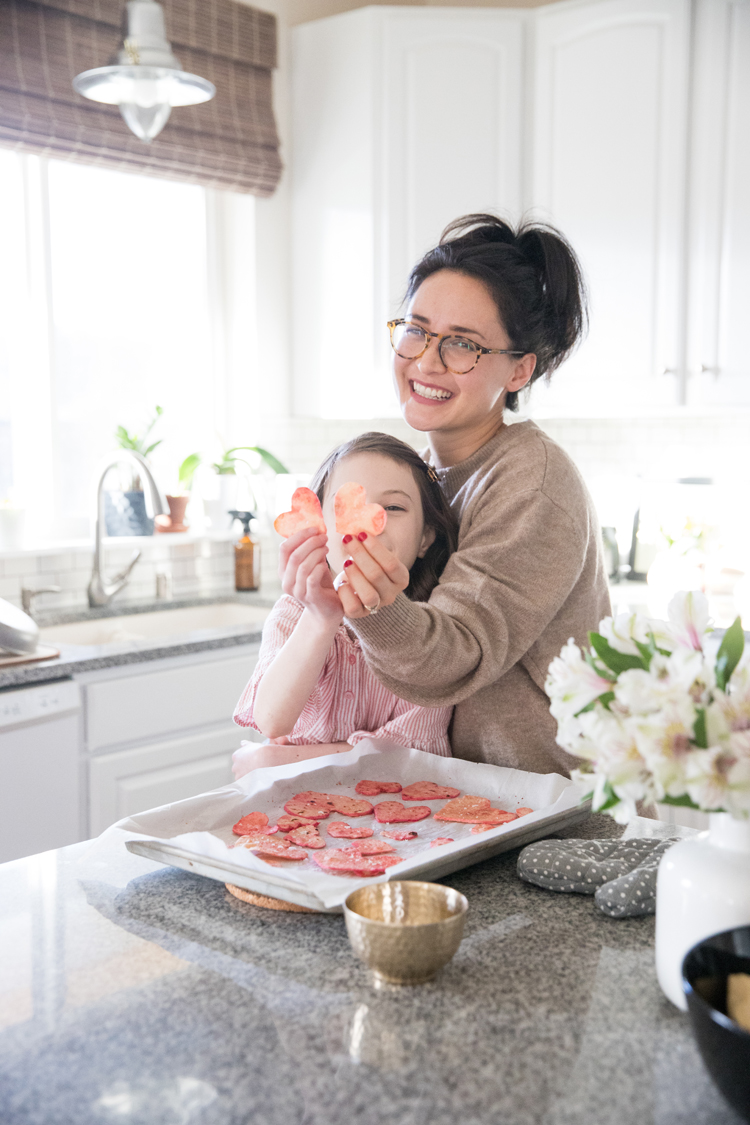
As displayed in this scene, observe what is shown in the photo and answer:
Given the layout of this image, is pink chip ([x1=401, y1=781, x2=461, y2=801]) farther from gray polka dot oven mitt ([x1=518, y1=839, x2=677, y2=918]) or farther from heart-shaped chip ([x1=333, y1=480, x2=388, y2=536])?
heart-shaped chip ([x1=333, y1=480, x2=388, y2=536])

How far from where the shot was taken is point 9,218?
306 centimetres

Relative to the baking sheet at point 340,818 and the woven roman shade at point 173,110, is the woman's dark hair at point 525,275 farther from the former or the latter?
the woven roman shade at point 173,110

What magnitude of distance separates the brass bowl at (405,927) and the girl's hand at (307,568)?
1.22 feet

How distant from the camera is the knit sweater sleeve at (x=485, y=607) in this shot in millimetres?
1205

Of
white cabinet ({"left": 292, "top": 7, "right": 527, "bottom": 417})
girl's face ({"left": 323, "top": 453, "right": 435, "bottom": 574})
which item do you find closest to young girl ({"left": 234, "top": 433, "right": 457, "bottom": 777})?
girl's face ({"left": 323, "top": 453, "right": 435, "bottom": 574})

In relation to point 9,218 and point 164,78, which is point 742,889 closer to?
point 164,78

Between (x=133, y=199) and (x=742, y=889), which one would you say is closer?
(x=742, y=889)

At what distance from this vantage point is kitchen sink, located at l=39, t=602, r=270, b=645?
9.45 ft

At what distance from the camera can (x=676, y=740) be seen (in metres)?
0.76

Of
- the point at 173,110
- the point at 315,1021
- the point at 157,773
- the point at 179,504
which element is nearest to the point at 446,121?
the point at 173,110

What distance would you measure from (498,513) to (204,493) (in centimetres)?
225

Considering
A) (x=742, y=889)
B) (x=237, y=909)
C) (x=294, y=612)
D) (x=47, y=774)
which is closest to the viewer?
(x=742, y=889)

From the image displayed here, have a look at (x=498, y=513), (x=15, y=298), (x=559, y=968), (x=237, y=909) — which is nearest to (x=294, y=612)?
(x=498, y=513)

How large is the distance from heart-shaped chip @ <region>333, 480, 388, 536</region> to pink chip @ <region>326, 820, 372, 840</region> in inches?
13.1
